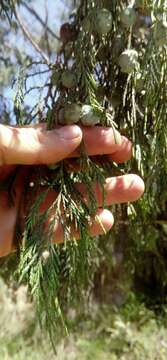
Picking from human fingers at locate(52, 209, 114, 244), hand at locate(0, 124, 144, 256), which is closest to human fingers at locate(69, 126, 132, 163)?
hand at locate(0, 124, 144, 256)

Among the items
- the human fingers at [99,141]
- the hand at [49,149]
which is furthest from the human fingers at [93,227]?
the human fingers at [99,141]

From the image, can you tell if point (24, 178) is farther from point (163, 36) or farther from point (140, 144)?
point (163, 36)

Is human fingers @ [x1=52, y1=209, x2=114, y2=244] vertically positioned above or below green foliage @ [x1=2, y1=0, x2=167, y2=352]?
below

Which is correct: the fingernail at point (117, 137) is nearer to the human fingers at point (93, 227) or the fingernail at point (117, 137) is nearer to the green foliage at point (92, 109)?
the green foliage at point (92, 109)

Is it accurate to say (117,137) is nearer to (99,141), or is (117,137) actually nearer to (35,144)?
(99,141)

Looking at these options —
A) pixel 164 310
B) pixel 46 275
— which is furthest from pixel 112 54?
pixel 164 310

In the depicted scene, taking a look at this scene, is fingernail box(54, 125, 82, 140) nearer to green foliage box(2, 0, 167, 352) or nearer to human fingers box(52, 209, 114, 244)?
green foliage box(2, 0, 167, 352)

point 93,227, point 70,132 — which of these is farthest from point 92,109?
point 93,227
